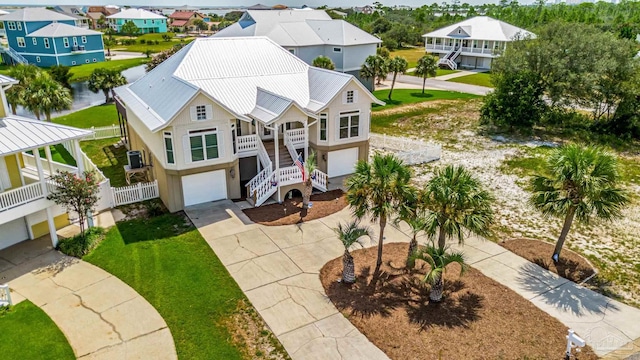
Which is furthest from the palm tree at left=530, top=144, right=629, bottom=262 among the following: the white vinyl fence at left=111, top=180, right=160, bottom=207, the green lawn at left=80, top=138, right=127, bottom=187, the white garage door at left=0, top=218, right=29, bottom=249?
the green lawn at left=80, top=138, right=127, bottom=187

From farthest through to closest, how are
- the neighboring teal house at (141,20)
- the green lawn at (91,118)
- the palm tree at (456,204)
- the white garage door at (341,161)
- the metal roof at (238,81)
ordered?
the neighboring teal house at (141,20) < the green lawn at (91,118) < the white garage door at (341,161) < the metal roof at (238,81) < the palm tree at (456,204)

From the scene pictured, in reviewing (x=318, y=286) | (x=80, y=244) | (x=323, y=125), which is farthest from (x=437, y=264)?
(x=80, y=244)

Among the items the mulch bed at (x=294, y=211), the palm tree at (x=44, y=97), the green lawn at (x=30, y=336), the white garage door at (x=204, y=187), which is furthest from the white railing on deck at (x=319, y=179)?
the palm tree at (x=44, y=97)

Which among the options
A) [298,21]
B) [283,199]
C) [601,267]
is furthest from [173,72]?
[298,21]

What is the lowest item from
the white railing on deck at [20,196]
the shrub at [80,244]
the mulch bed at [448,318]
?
the mulch bed at [448,318]

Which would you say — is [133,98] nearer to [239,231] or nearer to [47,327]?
[239,231]

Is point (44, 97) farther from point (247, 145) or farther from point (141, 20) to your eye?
point (141, 20)

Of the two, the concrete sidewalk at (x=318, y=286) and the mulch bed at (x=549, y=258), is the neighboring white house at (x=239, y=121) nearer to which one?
the concrete sidewalk at (x=318, y=286)
